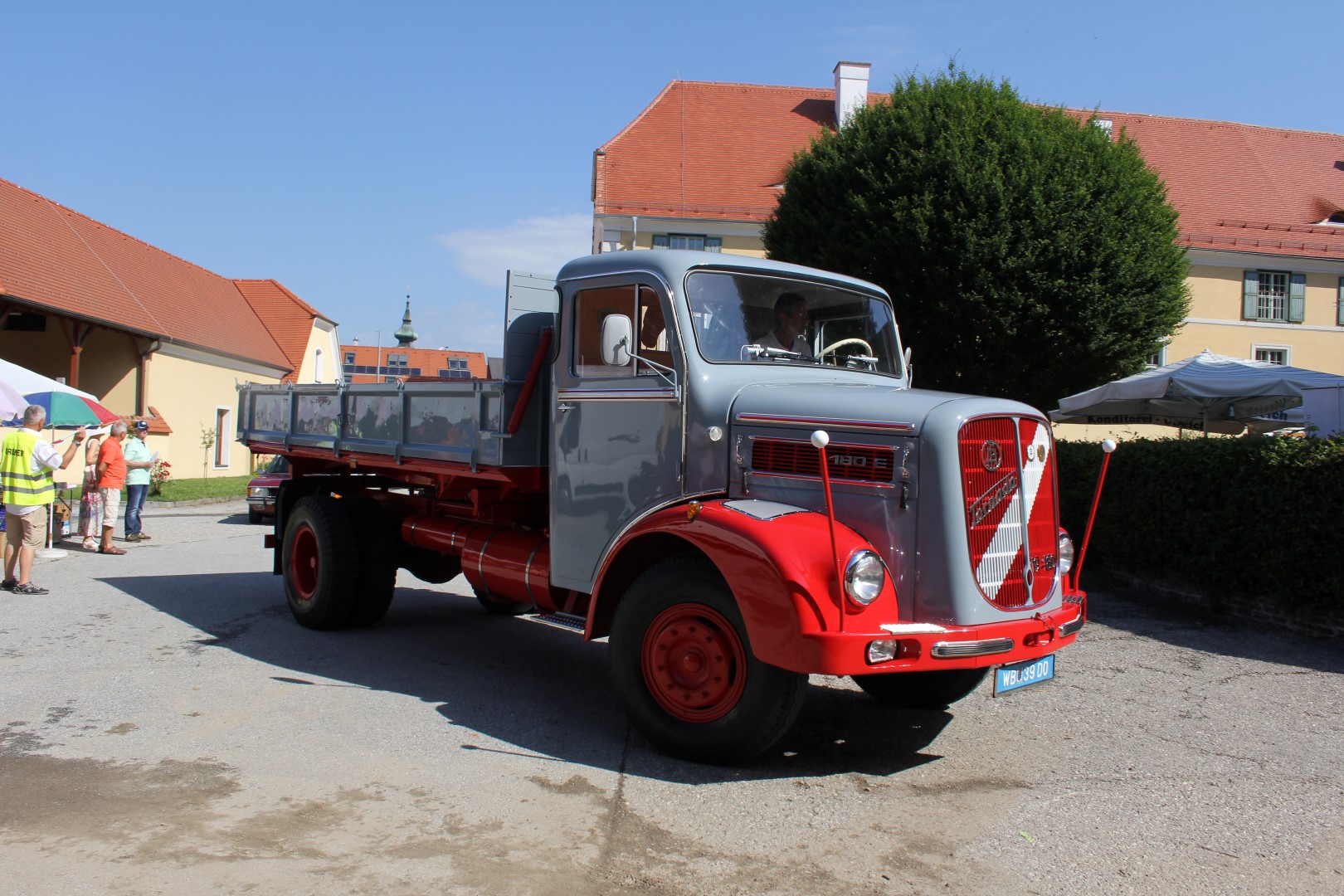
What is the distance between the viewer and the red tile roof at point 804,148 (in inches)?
1211

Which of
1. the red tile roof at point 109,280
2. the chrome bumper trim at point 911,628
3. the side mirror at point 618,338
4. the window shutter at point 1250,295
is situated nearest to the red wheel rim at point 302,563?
the side mirror at point 618,338

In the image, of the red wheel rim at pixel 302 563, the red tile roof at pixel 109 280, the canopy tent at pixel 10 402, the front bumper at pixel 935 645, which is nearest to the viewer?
the front bumper at pixel 935 645

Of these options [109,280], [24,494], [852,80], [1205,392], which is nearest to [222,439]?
[109,280]

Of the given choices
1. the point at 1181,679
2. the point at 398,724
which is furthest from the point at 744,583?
the point at 1181,679

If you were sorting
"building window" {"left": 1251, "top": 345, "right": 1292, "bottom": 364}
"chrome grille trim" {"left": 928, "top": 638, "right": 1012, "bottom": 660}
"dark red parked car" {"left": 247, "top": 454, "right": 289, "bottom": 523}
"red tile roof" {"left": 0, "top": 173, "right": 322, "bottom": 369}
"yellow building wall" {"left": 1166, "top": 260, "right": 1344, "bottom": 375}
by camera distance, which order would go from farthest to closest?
"building window" {"left": 1251, "top": 345, "right": 1292, "bottom": 364}, "yellow building wall" {"left": 1166, "top": 260, "right": 1344, "bottom": 375}, "red tile roof" {"left": 0, "top": 173, "right": 322, "bottom": 369}, "dark red parked car" {"left": 247, "top": 454, "right": 289, "bottom": 523}, "chrome grille trim" {"left": 928, "top": 638, "right": 1012, "bottom": 660}

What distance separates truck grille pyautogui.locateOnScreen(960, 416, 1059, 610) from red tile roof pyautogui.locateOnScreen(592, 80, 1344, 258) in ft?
81.7

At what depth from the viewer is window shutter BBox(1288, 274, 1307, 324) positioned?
1238 inches

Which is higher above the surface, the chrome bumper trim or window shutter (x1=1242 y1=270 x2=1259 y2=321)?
window shutter (x1=1242 y1=270 x2=1259 y2=321)

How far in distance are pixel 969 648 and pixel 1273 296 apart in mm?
32427

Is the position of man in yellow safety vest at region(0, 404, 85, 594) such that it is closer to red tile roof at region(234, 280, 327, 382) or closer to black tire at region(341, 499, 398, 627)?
black tire at region(341, 499, 398, 627)

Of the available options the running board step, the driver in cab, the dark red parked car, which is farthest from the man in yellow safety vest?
the driver in cab

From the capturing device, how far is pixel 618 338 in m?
5.59

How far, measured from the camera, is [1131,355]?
18516mm

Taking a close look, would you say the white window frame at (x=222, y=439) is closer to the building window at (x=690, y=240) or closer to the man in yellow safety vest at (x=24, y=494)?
the building window at (x=690, y=240)
